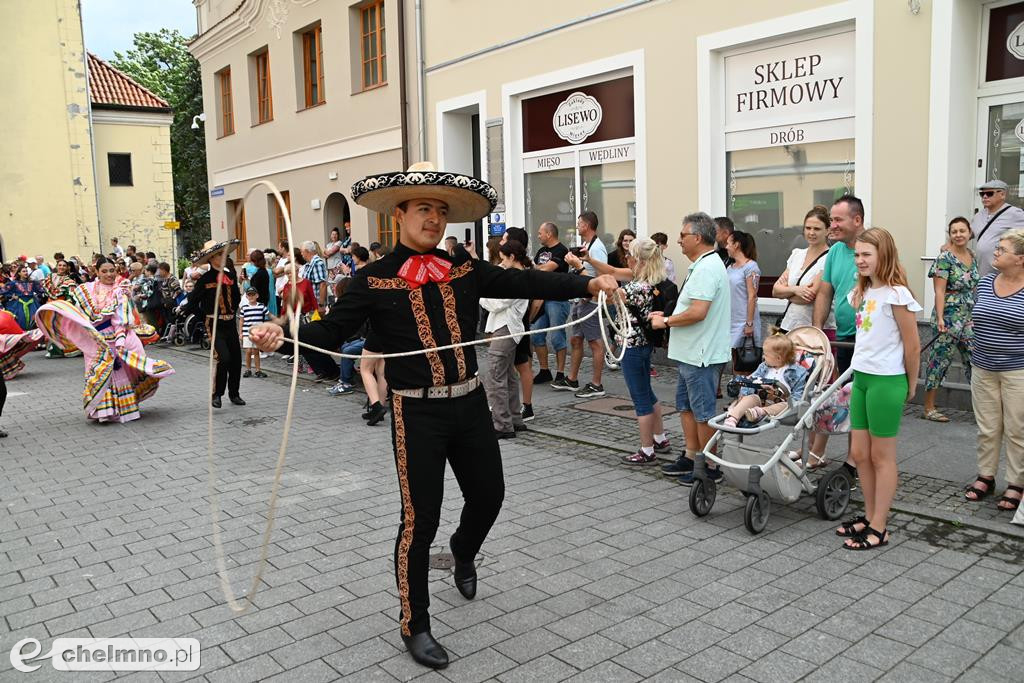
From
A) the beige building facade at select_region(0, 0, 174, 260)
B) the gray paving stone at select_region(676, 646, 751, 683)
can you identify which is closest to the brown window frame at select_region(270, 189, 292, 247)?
the beige building facade at select_region(0, 0, 174, 260)

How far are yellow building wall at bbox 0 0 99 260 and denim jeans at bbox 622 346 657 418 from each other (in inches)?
1150

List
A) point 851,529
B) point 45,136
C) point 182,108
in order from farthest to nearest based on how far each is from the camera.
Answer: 1. point 182,108
2. point 45,136
3. point 851,529

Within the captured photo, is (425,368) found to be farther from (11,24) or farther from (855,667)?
(11,24)

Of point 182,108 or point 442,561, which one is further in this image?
point 182,108

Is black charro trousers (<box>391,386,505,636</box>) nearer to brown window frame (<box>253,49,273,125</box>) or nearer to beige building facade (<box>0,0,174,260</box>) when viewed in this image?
brown window frame (<box>253,49,273,125</box>)

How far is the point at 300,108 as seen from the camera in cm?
1941

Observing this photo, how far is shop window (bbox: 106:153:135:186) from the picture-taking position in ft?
109

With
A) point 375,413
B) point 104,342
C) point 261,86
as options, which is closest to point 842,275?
point 375,413

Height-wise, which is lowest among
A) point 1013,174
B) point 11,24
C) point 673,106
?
point 1013,174

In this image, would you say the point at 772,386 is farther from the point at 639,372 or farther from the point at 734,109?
the point at 734,109

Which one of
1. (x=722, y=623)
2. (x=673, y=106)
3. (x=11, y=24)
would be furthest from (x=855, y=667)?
(x=11, y=24)

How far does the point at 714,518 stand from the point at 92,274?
20330 mm

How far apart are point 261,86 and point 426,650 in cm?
2044

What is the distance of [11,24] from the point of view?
29.4m
